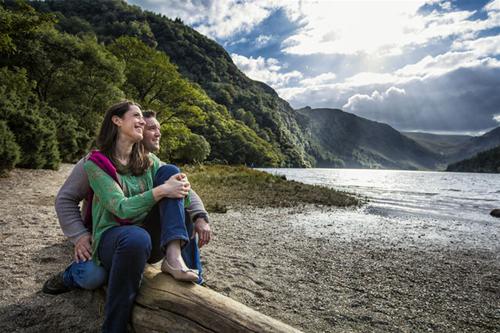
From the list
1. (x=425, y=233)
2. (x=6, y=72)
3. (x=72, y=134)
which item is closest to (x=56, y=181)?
(x=72, y=134)

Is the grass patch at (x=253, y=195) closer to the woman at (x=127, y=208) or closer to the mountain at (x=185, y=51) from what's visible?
Answer: the woman at (x=127, y=208)

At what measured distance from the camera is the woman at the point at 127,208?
2748 millimetres

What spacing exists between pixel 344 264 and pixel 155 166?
5155 mm

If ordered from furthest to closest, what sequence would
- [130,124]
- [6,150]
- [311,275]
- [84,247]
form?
1. [6,150]
2. [311,275]
3. [130,124]
4. [84,247]

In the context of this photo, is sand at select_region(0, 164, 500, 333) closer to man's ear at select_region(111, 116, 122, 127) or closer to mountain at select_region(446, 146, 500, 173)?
man's ear at select_region(111, 116, 122, 127)

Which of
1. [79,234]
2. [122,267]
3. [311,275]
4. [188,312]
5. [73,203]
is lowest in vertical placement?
[311,275]

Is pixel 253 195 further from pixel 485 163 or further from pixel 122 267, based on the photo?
pixel 485 163

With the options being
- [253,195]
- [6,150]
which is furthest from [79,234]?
[253,195]

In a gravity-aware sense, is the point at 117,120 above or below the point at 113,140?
above

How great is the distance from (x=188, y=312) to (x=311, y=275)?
13.3ft

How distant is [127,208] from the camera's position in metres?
2.87

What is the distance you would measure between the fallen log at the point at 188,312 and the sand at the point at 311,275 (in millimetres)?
956

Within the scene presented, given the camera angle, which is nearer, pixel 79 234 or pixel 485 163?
pixel 79 234

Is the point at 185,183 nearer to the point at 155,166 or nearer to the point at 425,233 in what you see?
the point at 155,166
